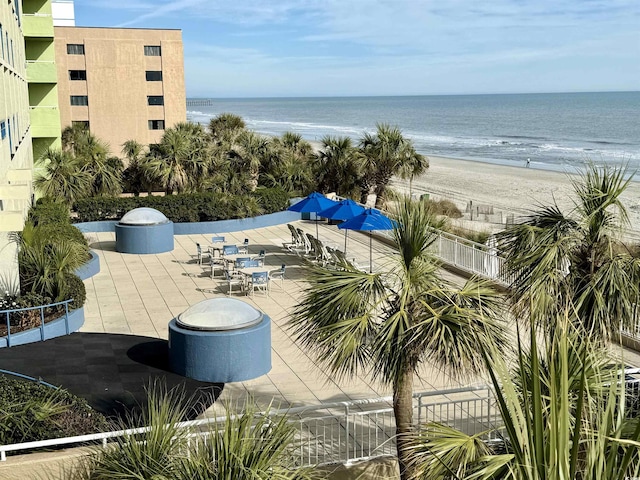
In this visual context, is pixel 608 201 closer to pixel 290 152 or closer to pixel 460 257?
pixel 460 257

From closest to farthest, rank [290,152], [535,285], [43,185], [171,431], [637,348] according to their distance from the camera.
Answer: [171,431] < [535,285] < [637,348] < [43,185] < [290,152]

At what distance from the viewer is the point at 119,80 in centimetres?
5531

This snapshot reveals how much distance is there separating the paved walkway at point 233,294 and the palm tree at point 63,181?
2.46 metres

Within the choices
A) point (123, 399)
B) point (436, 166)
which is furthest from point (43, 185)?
point (436, 166)

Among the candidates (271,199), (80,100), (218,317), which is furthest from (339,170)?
(80,100)

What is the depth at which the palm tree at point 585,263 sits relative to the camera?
8297mm

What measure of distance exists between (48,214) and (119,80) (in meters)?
36.5

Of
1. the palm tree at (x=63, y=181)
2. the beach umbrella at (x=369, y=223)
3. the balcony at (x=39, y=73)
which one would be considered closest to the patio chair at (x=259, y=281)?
the beach umbrella at (x=369, y=223)

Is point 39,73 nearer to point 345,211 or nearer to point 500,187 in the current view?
point 345,211

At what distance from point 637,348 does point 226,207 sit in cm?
1584

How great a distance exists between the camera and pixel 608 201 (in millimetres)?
8797

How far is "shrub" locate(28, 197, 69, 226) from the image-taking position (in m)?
20.2

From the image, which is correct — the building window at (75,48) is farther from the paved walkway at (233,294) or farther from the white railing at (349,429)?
the white railing at (349,429)

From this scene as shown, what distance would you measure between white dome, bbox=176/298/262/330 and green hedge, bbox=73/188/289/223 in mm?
13880
